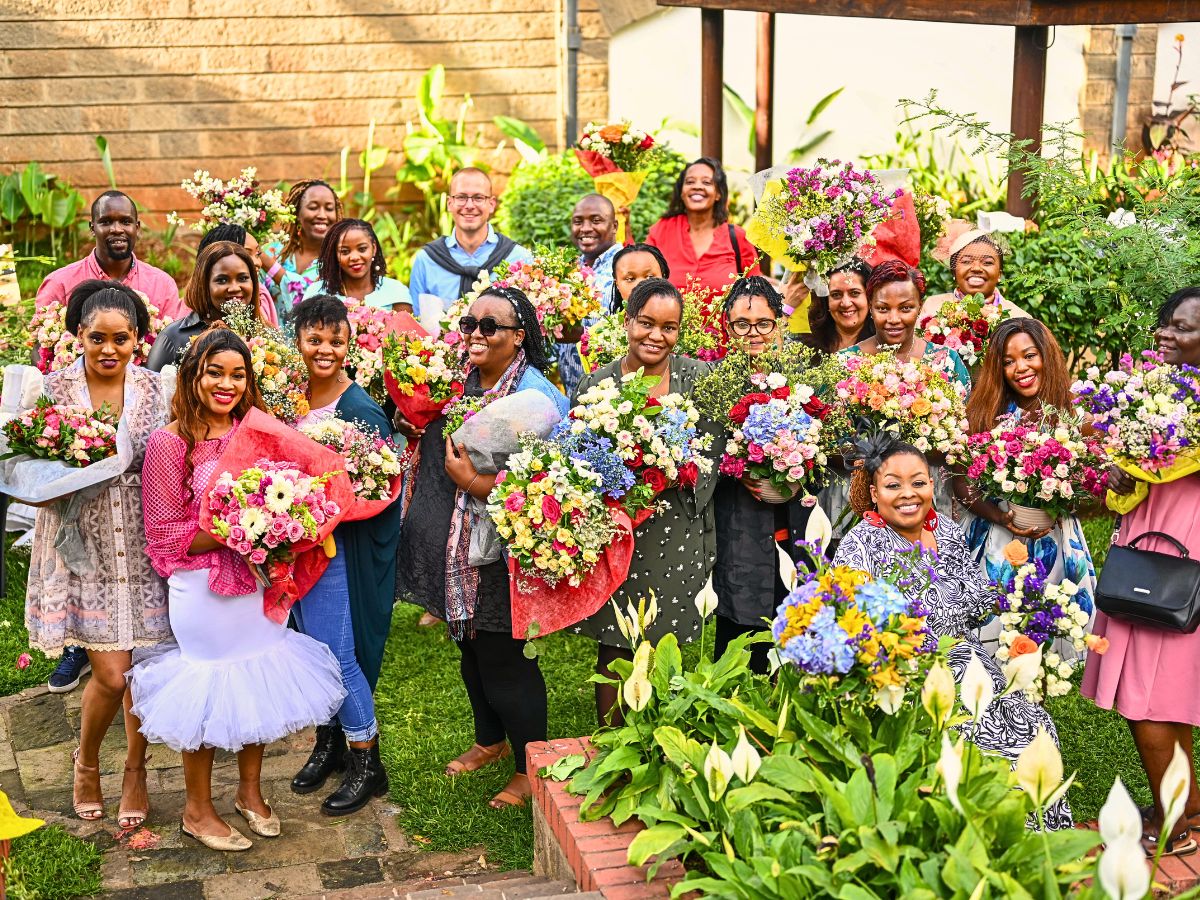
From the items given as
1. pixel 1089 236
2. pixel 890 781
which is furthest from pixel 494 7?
pixel 890 781

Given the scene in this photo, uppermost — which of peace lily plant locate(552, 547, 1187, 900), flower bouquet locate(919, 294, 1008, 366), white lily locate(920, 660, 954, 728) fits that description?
flower bouquet locate(919, 294, 1008, 366)

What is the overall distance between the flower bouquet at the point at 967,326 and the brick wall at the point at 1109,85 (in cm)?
621

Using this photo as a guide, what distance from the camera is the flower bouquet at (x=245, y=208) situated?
7527 mm

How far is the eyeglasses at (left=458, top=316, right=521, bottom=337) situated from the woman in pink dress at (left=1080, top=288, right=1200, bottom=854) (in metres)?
2.31

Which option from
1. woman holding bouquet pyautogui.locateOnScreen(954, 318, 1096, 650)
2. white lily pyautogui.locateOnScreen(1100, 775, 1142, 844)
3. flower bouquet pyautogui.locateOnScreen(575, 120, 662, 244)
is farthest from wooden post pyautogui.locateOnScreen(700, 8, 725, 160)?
white lily pyautogui.locateOnScreen(1100, 775, 1142, 844)

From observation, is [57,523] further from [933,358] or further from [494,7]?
[494,7]

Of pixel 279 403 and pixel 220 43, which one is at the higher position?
pixel 220 43

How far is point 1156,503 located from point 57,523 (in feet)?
13.1

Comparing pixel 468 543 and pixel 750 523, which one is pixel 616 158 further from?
pixel 468 543

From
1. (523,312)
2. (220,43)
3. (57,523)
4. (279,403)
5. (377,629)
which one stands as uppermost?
(220,43)

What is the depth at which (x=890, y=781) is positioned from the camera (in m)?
3.88

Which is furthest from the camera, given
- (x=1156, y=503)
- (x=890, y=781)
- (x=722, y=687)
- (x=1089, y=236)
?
(x=1089, y=236)

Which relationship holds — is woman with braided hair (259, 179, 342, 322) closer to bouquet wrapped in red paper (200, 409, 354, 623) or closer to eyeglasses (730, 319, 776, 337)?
bouquet wrapped in red paper (200, 409, 354, 623)

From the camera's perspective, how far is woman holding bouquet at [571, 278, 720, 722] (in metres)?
5.41
